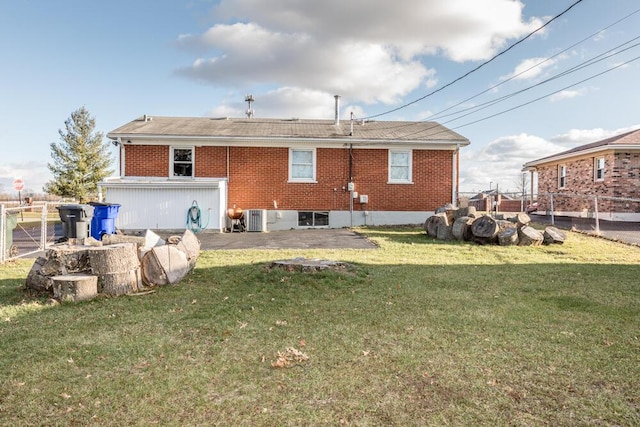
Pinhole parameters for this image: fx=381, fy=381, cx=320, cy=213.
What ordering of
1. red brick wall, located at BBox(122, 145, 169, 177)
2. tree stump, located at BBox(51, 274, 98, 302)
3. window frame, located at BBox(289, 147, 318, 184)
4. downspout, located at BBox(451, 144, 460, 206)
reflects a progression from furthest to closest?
downspout, located at BBox(451, 144, 460, 206) → window frame, located at BBox(289, 147, 318, 184) → red brick wall, located at BBox(122, 145, 169, 177) → tree stump, located at BBox(51, 274, 98, 302)

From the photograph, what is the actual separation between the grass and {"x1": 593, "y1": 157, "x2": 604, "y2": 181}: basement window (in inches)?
602

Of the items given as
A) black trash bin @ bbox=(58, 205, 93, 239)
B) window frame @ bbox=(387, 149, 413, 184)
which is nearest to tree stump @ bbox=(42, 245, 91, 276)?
black trash bin @ bbox=(58, 205, 93, 239)

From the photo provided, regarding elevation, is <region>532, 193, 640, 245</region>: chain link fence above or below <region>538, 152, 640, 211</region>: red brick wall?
below

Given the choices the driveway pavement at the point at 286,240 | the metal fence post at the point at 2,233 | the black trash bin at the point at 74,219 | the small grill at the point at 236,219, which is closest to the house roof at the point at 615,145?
the driveway pavement at the point at 286,240

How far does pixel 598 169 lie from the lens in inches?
752

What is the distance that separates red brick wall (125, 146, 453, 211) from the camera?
15.4 meters

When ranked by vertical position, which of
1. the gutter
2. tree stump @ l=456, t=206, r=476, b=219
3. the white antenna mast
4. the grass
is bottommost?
the grass

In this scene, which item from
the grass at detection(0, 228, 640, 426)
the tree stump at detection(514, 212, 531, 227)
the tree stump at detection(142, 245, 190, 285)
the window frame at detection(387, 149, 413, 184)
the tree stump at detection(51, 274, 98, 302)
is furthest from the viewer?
the window frame at detection(387, 149, 413, 184)

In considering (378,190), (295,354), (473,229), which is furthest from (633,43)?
(295,354)

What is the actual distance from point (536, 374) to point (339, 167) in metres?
13.1

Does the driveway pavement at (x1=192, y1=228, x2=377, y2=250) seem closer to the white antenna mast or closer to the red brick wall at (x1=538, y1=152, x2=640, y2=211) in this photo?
the white antenna mast

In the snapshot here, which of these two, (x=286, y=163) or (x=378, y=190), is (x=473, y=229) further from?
(x=286, y=163)

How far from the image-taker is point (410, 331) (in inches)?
159

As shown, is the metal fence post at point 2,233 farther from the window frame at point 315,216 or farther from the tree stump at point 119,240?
the window frame at point 315,216
